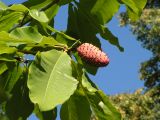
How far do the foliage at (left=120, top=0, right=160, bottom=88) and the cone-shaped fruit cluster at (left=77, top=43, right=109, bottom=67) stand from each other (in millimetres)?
15536

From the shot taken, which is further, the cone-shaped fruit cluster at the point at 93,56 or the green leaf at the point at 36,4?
the green leaf at the point at 36,4

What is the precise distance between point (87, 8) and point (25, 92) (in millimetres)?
521

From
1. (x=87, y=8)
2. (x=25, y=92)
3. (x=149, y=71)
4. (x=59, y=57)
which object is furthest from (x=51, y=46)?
(x=149, y=71)

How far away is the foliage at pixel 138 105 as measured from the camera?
16.6 meters

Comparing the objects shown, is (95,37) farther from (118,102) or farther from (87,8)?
(118,102)

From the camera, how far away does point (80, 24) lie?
2.37 m

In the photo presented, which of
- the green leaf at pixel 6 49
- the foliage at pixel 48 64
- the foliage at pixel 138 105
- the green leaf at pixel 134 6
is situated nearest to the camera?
the foliage at pixel 48 64

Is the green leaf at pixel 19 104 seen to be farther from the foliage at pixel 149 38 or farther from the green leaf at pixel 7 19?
the foliage at pixel 149 38

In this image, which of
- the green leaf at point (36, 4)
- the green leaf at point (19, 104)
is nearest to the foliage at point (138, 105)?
the green leaf at point (36, 4)

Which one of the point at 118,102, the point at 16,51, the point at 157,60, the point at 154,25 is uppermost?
the point at 16,51

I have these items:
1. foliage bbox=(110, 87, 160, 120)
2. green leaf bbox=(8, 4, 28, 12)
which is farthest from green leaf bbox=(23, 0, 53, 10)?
foliage bbox=(110, 87, 160, 120)

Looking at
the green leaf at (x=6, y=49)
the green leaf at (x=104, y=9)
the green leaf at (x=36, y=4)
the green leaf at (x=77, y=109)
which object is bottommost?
the green leaf at (x=77, y=109)

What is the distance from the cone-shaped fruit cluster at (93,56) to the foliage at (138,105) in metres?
14.8

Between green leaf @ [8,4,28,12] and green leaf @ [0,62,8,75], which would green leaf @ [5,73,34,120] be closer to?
green leaf @ [0,62,8,75]
